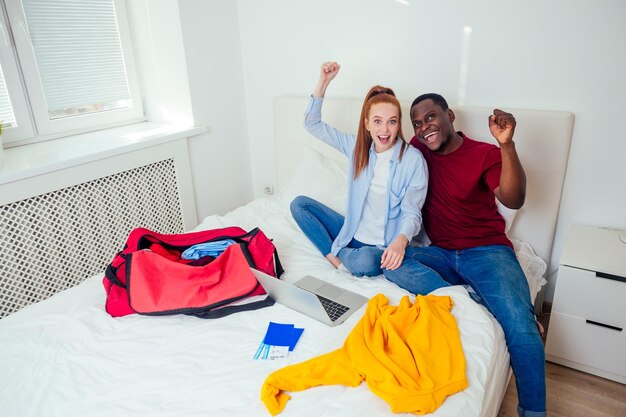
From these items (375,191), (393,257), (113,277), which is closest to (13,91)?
(113,277)

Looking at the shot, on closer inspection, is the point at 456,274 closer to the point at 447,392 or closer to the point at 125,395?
the point at 447,392

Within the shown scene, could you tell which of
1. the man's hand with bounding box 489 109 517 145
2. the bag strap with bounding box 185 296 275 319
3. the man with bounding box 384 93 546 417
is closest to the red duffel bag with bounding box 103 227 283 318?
the bag strap with bounding box 185 296 275 319

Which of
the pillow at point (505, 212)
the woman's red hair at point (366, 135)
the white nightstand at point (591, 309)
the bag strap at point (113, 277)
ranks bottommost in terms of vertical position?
the white nightstand at point (591, 309)

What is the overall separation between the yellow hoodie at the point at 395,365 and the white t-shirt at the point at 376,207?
51 cm

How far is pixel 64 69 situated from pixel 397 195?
186 cm

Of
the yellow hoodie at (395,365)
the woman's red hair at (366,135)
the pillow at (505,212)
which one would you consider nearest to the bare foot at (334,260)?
the woman's red hair at (366,135)

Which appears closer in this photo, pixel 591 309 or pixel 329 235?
pixel 591 309

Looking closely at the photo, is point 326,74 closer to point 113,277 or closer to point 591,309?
point 113,277

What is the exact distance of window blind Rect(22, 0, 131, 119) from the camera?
2.21m

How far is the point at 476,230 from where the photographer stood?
169 centimetres

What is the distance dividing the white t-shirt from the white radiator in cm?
122

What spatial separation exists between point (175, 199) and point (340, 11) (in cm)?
137

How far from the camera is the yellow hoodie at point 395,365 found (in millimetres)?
1081

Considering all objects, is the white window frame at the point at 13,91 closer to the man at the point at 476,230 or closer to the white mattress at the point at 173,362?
the white mattress at the point at 173,362
